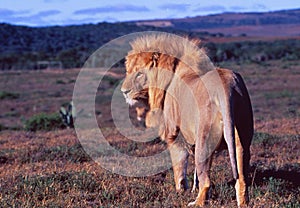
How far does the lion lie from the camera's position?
17.8 ft

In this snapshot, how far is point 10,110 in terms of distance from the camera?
30.2 metres

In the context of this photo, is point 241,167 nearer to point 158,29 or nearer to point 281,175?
point 281,175

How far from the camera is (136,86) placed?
263 inches

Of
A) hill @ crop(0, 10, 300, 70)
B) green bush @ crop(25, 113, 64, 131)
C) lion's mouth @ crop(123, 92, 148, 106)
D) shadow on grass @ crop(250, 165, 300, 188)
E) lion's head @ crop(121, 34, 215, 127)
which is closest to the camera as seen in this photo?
lion's head @ crop(121, 34, 215, 127)

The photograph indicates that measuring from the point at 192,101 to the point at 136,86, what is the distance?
3.52 ft

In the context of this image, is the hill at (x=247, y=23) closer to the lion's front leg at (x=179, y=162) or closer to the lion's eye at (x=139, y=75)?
the lion's eye at (x=139, y=75)

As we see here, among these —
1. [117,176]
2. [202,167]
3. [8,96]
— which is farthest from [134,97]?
[8,96]

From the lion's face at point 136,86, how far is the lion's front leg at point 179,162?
2.28 ft

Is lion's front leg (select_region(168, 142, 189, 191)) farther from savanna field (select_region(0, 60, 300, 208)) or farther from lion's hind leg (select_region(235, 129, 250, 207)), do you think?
lion's hind leg (select_region(235, 129, 250, 207))

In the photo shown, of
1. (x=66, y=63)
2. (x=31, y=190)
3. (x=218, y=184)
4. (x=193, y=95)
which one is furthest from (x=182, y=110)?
(x=66, y=63)

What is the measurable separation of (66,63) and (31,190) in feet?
217

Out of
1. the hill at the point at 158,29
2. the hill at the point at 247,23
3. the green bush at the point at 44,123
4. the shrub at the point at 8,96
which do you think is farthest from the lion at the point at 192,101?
the hill at the point at 247,23

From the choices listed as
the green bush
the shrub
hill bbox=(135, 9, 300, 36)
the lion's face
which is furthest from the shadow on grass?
hill bbox=(135, 9, 300, 36)

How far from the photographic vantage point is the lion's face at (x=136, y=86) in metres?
6.67
